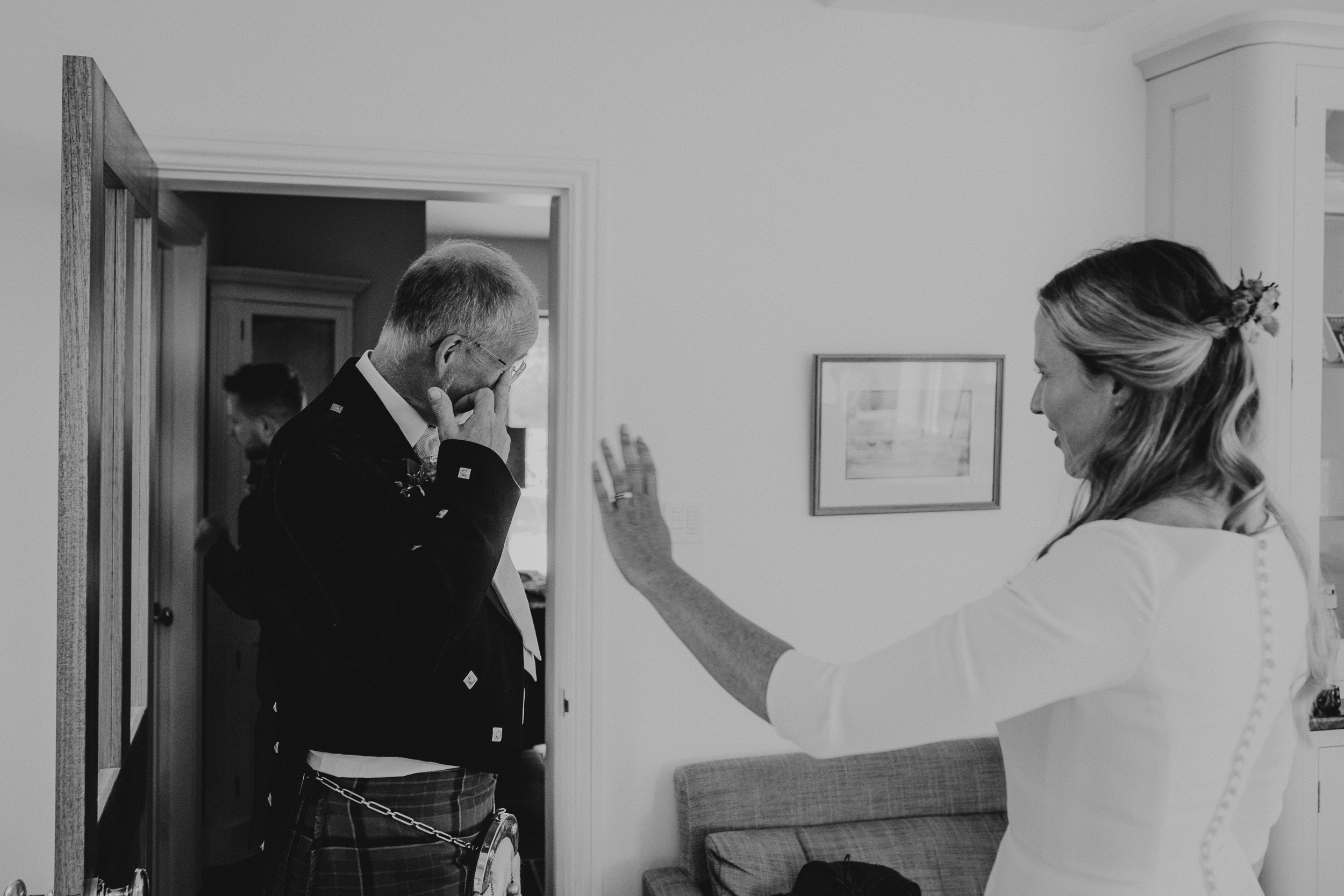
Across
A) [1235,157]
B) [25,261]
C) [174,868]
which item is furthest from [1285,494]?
[174,868]

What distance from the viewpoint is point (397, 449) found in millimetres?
1556

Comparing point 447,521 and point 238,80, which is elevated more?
point 238,80

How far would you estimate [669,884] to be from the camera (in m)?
2.34

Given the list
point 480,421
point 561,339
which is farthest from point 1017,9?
point 480,421

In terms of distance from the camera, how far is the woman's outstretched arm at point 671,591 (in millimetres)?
1065

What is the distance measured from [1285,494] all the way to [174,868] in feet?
10.6

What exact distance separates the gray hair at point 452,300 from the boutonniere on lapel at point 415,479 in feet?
0.54

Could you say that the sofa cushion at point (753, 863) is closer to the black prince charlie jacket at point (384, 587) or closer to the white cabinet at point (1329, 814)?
the black prince charlie jacket at point (384, 587)

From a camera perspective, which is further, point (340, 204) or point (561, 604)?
point (340, 204)

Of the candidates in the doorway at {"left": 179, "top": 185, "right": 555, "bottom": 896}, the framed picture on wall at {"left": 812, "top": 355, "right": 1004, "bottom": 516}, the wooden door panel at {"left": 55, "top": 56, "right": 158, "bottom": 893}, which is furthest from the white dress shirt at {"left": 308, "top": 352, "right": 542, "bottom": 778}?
the doorway at {"left": 179, "top": 185, "right": 555, "bottom": 896}

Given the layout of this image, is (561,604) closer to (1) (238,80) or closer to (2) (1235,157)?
(1) (238,80)

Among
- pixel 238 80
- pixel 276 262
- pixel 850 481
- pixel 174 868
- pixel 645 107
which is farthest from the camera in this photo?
pixel 276 262

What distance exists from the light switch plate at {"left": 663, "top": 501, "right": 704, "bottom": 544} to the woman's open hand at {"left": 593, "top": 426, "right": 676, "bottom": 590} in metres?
1.29

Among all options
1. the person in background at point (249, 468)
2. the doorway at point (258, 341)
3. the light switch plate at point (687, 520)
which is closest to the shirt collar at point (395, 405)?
the person in background at point (249, 468)
